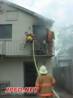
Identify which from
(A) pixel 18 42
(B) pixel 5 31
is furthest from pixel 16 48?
(B) pixel 5 31

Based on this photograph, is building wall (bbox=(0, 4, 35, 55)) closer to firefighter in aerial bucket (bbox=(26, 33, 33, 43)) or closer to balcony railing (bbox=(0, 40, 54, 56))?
balcony railing (bbox=(0, 40, 54, 56))

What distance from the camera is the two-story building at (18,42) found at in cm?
2719

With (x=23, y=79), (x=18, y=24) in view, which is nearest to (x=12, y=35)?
(x=18, y=24)

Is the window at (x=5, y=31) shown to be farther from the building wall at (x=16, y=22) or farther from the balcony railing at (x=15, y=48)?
the balcony railing at (x=15, y=48)

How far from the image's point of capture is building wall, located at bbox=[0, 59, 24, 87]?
2741 cm

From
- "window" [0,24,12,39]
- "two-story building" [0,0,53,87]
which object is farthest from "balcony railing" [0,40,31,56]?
"window" [0,24,12,39]

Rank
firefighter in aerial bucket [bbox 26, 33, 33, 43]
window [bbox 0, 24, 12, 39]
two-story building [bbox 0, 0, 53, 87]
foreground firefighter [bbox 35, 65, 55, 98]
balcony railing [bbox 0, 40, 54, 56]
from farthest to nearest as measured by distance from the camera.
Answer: window [bbox 0, 24, 12, 39] → two-story building [bbox 0, 0, 53, 87] → balcony railing [bbox 0, 40, 54, 56] → firefighter in aerial bucket [bbox 26, 33, 33, 43] → foreground firefighter [bbox 35, 65, 55, 98]

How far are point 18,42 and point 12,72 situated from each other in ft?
6.83

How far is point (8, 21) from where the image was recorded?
92.0ft

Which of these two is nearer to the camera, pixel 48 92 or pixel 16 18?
pixel 48 92

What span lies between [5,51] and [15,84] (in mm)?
2360

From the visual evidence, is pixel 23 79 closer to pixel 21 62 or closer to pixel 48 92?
pixel 21 62

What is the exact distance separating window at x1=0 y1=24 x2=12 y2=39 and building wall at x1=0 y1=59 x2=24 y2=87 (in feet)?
5.49

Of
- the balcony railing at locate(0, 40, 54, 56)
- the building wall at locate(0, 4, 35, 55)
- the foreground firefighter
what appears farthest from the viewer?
the building wall at locate(0, 4, 35, 55)
